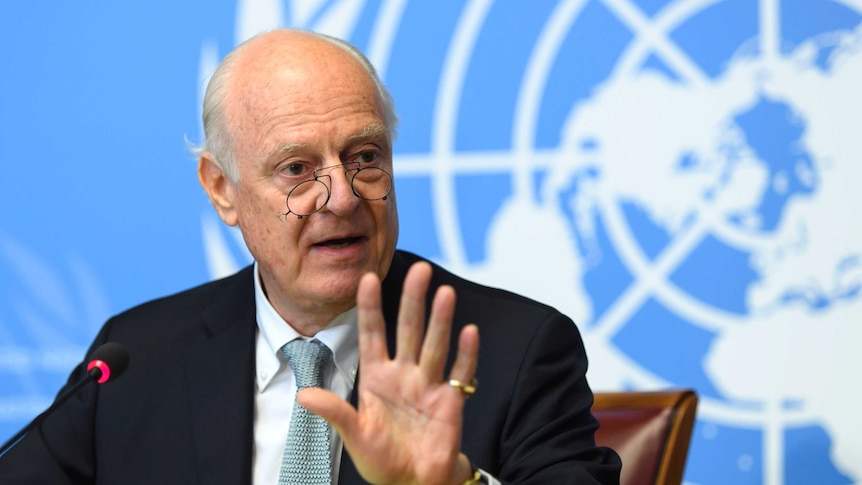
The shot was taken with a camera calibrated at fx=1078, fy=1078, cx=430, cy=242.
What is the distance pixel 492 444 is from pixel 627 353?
1157 millimetres

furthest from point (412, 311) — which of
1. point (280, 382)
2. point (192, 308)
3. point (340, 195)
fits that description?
point (192, 308)

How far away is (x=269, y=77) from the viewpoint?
220 cm

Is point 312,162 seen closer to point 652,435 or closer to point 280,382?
point 280,382

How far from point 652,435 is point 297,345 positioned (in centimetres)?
81

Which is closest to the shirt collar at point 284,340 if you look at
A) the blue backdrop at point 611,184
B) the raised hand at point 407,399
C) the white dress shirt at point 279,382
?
the white dress shirt at point 279,382

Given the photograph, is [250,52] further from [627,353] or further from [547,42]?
[627,353]

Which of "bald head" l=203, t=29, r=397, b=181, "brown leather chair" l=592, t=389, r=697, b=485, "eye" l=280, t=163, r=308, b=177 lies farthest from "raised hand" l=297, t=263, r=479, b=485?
"brown leather chair" l=592, t=389, r=697, b=485

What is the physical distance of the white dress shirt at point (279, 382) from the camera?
221 cm

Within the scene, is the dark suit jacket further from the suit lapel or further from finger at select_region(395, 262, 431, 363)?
finger at select_region(395, 262, 431, 363)

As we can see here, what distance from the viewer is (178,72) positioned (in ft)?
11.6

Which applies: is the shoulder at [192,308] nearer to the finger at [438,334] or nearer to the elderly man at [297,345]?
the elderly man at [297,345]

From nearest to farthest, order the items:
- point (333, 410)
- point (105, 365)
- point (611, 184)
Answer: point (333, 410), point (105, 365), point (611, 184)

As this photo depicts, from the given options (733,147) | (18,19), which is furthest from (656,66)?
(18,19)

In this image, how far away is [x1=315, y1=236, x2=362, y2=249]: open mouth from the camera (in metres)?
2.16
